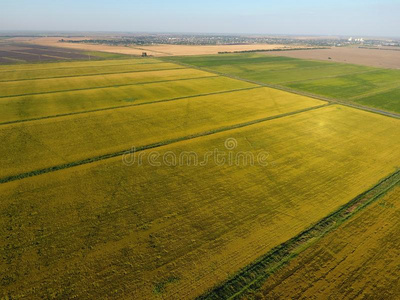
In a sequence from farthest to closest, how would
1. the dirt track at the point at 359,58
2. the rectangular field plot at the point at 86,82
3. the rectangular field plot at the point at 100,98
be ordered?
the dirt track at the point at 359,58
the rectangular field plot at the point at 86,82
the rectangular field plot at the point at 100,98

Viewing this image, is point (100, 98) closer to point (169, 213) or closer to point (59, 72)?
point (59, 72)

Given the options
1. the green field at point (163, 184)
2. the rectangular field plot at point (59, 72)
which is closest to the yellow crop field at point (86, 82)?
the rectangular field plot at point (59, 72)

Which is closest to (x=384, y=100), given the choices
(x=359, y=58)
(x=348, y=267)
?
(x=348, y=267)

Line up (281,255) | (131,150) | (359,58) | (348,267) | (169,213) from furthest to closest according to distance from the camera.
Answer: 1. (359,58)
2. (131,150)
3. (169,213)
4. (281,255)
5. (348,267)

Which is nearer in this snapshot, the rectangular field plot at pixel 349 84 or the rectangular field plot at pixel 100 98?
the rectangular field plot at pixel 100 98

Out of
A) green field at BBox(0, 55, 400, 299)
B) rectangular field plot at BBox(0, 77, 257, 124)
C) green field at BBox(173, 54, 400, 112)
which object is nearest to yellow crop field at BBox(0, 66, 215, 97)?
rectangular field plot at BBox(0, 77, 257, 124)

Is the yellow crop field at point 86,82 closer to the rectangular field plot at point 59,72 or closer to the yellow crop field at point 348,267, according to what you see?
the rectangular field plot at point 59,72

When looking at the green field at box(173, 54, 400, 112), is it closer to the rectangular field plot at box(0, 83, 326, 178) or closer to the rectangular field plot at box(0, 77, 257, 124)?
the rectangular field plot at box(0, 83, 326, 178)
